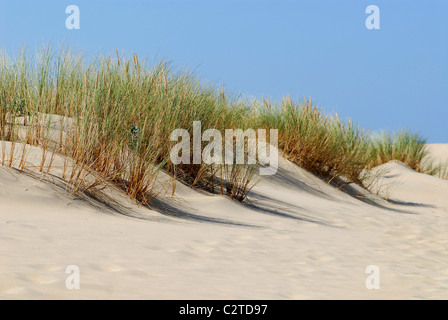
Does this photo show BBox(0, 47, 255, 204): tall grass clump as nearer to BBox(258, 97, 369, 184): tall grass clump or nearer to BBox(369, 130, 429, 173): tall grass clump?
BBox(258, 97, 369, 184): tall grass clump

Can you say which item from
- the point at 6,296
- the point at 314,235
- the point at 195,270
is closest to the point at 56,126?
the point at 314,235

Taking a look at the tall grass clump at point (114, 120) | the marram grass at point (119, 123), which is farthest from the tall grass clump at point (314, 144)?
the tall grass clump at point (114, 120)

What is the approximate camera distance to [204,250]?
3.97 meters

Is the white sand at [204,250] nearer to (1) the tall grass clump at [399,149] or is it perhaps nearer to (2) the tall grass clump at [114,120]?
(2) the tall grass clump at [114,120]

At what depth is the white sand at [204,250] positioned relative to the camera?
2.96 metres

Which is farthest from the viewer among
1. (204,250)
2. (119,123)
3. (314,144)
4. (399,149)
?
(399,149)

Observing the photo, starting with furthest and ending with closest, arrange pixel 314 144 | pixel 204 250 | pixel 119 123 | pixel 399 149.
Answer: pixel 399 149 < pixel 314 144 < pixel 119 123 < pixel 204 250

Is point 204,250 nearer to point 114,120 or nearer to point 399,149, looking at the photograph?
point 114,120

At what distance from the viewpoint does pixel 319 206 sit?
7586 mm

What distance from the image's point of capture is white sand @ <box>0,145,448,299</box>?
296 centimetres

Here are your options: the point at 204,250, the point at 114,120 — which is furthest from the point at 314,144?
the point at 204,250

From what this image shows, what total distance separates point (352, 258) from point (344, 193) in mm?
5501

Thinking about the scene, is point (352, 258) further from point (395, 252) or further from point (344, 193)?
point (344, 193)

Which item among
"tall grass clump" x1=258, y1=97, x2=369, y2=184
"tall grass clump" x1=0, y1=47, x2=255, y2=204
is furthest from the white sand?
"tall grass clump" x1=258, y1=97, x2=369, y2=184
